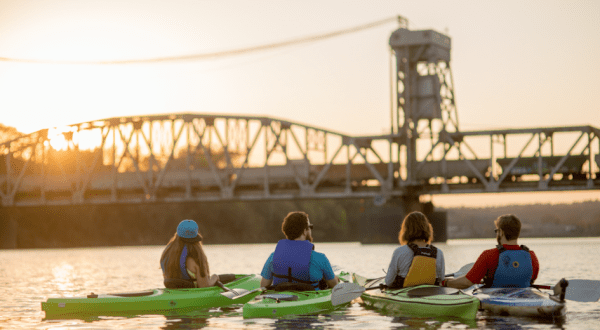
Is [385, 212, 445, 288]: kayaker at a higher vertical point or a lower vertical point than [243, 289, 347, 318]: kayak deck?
higher

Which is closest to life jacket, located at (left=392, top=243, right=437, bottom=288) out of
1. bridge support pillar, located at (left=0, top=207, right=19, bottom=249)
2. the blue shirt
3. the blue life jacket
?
the blue shirt

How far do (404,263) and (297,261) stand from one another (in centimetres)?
201

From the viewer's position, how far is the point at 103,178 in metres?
93.9

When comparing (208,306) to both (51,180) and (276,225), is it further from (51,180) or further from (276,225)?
(276,225)

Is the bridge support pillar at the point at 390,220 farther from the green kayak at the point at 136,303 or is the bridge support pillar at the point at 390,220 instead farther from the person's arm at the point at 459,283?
the person's arm at the point at 459,283

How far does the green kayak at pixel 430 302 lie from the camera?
14.2 metres

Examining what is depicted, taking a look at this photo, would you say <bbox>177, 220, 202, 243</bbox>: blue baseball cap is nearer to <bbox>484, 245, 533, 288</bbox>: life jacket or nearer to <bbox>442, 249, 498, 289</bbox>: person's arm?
<bbox>442, 249, 498, 289</bbox>: person's arm

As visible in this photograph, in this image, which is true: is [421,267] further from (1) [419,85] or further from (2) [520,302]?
(1) [419,85]

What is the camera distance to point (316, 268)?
15.1 meters

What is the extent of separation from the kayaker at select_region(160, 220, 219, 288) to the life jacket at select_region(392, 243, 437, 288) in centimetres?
406

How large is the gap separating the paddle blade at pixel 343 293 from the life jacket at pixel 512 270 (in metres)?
2.59

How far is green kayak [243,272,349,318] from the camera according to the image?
47.7ft

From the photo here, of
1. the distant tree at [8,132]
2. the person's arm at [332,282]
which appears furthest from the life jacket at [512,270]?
the distant tree at [8,132]

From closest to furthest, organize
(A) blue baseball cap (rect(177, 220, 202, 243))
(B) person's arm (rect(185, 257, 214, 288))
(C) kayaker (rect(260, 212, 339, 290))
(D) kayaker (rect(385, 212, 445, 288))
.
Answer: (D) kayaker (rect(385, 212, 445, 288)) → (C) kayaker (rect(260, 212, 339, 290)) → (A) blue baseball cap (rect(177, 220, 202, 243)) → (B) person's arm (rect(185, 257, 214, 288))
